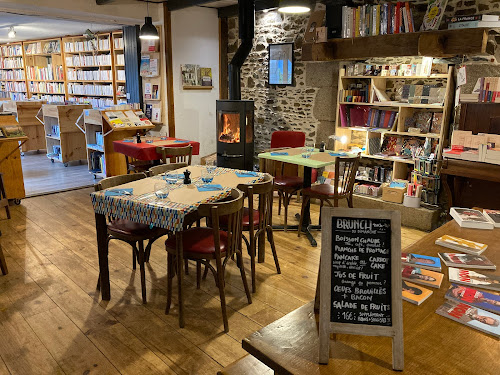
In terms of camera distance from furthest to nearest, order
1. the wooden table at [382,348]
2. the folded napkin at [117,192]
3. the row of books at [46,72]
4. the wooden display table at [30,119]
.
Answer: the row of books at [46,72]
the wooden display table at [30,119]
the folded napkin at [117,192]
the wooden table at [382,348]

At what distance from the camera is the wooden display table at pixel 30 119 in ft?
28.5

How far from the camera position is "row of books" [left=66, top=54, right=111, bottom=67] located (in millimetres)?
8531

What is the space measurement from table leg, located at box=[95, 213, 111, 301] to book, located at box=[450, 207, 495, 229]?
2.36 m

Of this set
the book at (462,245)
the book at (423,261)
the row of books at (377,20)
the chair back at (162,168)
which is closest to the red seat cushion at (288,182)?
the chair back at (162,168)

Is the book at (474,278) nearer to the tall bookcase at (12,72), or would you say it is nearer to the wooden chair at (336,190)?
the wooden chair at (336,190)

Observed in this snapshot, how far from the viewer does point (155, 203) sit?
2.81 metres

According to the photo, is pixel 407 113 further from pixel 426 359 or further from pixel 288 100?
pixel 426 359

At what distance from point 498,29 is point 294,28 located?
287cm

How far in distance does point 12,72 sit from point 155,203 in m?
11.6

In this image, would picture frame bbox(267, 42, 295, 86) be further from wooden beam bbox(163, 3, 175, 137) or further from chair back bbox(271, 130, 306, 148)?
wooden beam bbox(163, 3, 175, 137)

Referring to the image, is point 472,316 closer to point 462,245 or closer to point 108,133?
point 462,245

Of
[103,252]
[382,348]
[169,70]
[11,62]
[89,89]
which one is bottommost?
[103,252]

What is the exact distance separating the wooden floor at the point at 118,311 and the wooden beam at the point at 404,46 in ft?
6.63

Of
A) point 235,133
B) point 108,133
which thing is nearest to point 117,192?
point 235,133
